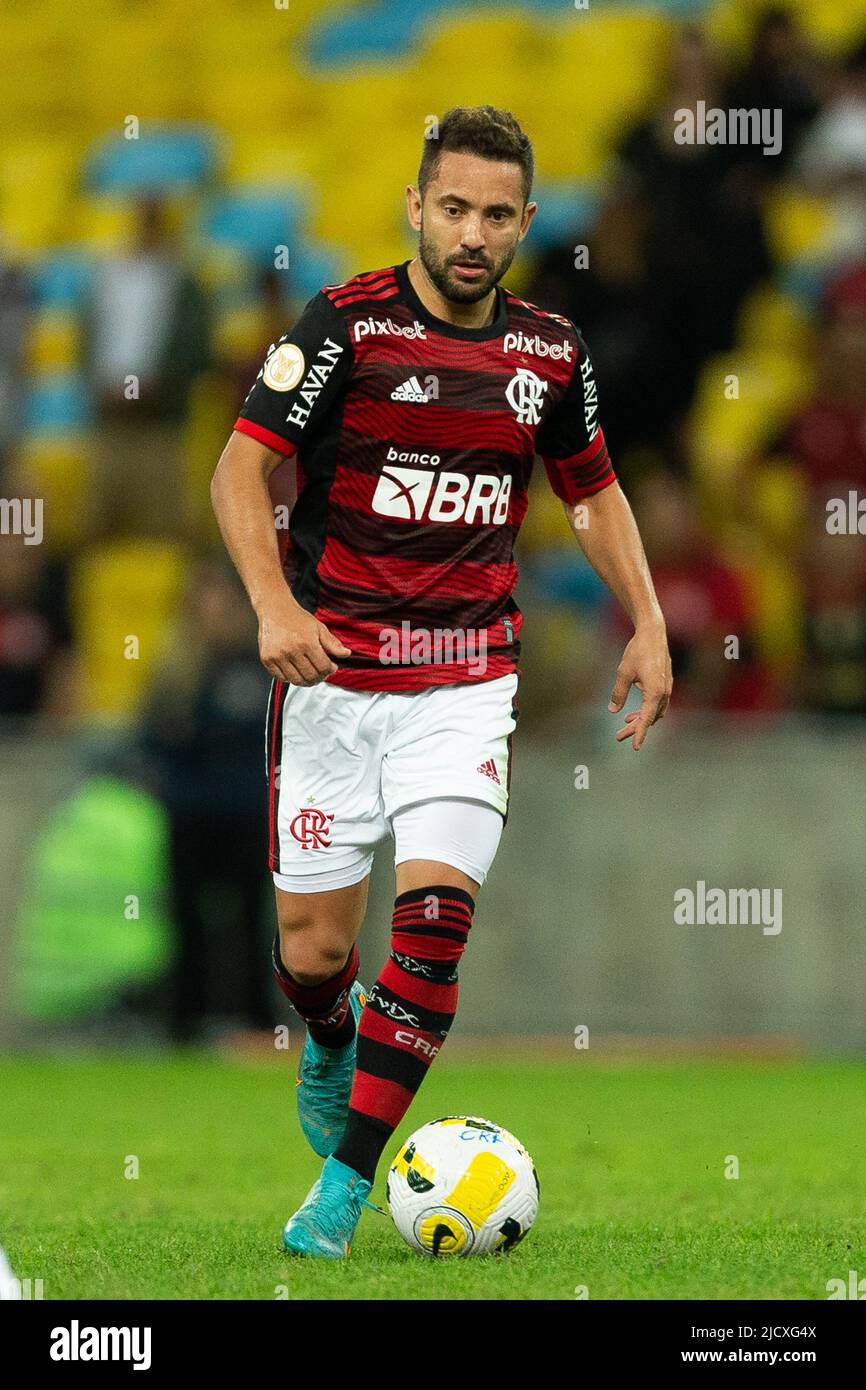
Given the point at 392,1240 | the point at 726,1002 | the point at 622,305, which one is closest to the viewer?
the point at 392,1240

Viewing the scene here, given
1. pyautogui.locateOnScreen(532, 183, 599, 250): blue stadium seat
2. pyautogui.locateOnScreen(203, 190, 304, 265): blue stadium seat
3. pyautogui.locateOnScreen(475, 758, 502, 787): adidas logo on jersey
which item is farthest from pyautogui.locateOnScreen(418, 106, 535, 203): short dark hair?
pyautogui.locateOnScreen(203, 190, 304, 265): blue stadium seat

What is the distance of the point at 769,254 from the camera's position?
12797 millimetres

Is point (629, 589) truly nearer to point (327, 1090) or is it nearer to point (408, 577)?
point (408, 577)

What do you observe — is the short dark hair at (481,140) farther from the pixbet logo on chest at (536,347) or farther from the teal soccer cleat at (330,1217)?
Answer: the teal soccer cleat at (330,1217)

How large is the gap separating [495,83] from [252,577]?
11.1m

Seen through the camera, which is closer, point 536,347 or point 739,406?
point 536,347

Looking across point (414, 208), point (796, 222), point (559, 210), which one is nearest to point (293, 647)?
point (414, 208)

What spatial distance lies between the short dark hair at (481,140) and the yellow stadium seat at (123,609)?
7813 millimetres

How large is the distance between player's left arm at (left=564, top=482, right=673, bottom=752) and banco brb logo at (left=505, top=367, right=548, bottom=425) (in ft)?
1.20

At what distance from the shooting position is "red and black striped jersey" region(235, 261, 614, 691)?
556 centimetres

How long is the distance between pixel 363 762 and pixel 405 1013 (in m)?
0.67

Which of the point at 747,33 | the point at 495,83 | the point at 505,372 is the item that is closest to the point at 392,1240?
the point at 505,372

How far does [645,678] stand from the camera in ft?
18.7

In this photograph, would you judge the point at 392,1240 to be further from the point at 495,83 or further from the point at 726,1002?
the point at 495,83
